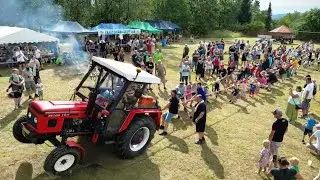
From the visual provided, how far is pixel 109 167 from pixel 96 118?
1144mm

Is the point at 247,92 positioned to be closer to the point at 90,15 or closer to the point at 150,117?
the point at 150,117

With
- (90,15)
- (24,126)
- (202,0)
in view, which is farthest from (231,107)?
(202,0)

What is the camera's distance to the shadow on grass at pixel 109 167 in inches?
267

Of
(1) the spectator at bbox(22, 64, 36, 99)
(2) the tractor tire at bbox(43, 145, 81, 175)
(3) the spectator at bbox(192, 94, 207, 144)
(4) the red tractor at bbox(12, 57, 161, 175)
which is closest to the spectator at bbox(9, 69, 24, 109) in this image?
(1) the spectator at bbox(22, 64, 36, 99)

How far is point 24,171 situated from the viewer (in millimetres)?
6766

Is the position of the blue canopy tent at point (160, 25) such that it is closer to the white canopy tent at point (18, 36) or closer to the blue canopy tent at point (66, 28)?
→ the blue canopy tent at point (66, 28)

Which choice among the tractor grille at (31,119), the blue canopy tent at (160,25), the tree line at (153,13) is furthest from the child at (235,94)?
the blue canopy tent at (160,25)

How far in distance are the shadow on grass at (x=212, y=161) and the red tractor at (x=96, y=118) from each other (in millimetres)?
1647

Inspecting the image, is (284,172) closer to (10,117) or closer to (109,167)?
(109,167)

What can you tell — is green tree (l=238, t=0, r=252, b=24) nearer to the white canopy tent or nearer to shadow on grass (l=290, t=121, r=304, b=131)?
the white canopy tent

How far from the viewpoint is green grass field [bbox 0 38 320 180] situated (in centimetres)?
704

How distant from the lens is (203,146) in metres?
8.77

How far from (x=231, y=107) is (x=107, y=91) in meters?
6.79

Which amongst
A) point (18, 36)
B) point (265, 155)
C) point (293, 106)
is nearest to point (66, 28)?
point (18, 36)
